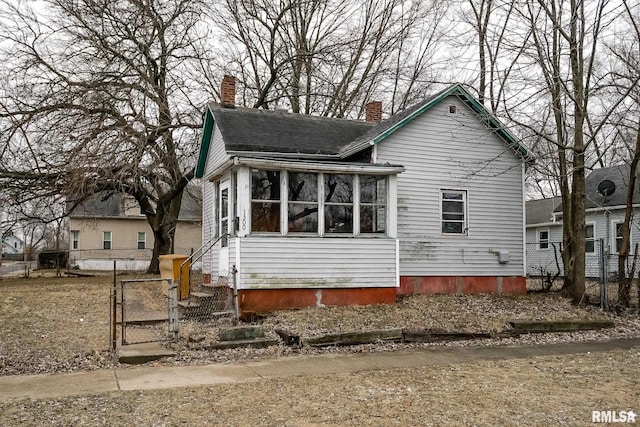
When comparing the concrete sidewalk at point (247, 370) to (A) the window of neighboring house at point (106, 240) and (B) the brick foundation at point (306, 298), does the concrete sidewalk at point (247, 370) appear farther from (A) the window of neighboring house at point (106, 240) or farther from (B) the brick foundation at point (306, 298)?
(A) the window of neighboring house at point (106, 240)

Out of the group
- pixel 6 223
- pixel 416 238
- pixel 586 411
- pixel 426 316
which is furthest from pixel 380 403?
pixel 6 223

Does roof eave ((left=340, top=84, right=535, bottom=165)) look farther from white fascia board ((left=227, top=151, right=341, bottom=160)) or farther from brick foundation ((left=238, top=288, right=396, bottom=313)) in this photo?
brick foundation ((left=238, top=288, right=396, bottom=313))

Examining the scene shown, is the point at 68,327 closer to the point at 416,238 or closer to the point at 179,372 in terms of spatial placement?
the point at 179,372

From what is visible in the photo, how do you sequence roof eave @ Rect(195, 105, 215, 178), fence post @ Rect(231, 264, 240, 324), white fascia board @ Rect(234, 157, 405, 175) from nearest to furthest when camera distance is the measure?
fence post @ Rect(231, 264, 240, 324) → white fascia board @ Rect(234, 157, 405, 175) → roof eave @ Rect(195, 105, 215, 178)

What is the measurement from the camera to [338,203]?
13125 millimetres

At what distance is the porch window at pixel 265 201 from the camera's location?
12352 mm

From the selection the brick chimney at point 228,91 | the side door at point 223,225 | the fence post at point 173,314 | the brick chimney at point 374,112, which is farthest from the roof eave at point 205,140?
the fence post at point 173,314

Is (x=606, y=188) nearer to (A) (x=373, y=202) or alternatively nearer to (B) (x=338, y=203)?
(A) (x=373, y=202)

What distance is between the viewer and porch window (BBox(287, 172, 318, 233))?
41.7ft

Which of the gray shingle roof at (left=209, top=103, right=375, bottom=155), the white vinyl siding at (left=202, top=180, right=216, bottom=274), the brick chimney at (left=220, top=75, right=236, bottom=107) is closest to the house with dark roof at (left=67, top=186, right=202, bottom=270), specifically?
the white vinyl siding at (left=202, top=180, right=216, bottom=274)

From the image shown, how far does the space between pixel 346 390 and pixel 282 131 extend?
990cm

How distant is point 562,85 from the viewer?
1284cm

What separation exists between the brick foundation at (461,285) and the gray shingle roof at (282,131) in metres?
4.09
